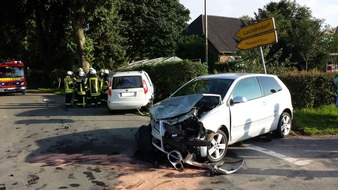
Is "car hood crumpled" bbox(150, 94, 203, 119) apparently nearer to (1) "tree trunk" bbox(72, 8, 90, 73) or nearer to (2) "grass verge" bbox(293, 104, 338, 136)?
(2) "grass verge" bbox(293, 104, 338, 136)

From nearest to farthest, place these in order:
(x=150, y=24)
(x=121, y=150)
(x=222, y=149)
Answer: (x=222, y=149) → (x=121, y=150) → (x=150, y=24)

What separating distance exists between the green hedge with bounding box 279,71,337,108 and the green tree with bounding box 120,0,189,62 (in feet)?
80.8

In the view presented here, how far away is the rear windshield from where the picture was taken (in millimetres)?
12758

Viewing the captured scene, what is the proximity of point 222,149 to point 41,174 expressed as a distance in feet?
10.3

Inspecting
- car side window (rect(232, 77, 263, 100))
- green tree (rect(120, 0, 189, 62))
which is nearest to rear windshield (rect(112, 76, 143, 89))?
car side window (rect(232, 77, 263, 100))

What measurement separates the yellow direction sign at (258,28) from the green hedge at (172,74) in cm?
243

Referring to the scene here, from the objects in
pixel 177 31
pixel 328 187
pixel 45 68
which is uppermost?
pixel 177 31

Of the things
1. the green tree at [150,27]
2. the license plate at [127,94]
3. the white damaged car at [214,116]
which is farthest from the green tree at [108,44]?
the white damaged car at [214,116]

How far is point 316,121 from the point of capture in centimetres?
1050

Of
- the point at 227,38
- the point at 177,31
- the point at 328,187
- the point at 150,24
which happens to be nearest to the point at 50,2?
the point at 150,24

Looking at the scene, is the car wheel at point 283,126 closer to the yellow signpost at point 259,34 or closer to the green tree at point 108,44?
the yellow signpost at point 259,34

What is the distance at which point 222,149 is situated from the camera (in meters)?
6.56

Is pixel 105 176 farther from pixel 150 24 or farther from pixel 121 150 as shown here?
pixel 150 24

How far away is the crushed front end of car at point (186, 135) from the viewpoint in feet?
19.9
